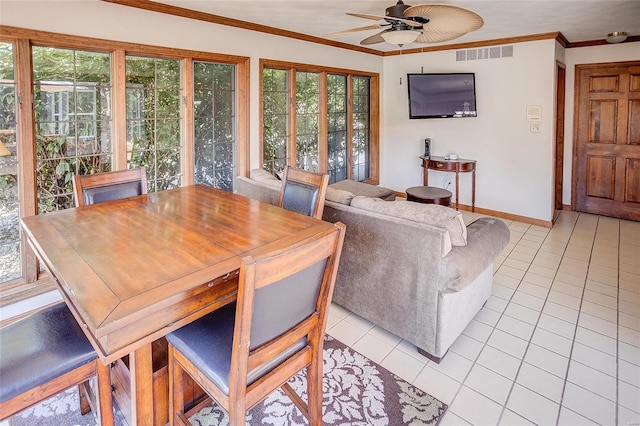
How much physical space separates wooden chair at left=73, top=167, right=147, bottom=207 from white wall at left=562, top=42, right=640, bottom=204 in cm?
568

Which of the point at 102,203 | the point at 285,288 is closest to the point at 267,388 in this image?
the point at 285,288

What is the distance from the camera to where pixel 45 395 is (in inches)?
54.4

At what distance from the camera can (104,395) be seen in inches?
61.1

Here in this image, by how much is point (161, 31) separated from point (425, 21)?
2324mm

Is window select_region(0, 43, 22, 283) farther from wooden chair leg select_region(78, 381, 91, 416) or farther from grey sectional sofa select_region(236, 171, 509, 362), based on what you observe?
grey sectional sofa select_region(236, 171, 509, 362)

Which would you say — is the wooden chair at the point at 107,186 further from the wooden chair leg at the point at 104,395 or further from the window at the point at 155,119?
the wooden chair leg at the point at 104,395

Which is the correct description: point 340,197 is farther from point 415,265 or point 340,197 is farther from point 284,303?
point 284,303

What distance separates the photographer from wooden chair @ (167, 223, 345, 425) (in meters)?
1.21

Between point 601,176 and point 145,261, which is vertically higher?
point 601,176

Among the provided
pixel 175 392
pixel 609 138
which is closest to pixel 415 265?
pixel 175 392

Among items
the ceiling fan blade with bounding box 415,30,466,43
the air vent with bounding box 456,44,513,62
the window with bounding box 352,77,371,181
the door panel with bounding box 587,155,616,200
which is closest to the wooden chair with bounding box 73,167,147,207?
the ceiling fan blade with bounding box 415,30,466,43

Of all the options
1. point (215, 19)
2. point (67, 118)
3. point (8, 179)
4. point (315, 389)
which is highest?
point (215, 19)

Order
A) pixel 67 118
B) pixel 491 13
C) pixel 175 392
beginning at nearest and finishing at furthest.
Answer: pixel 175 392 < pixel 67 118 < pixel 491 13

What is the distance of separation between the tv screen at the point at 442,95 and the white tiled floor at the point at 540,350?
250 centimetres
